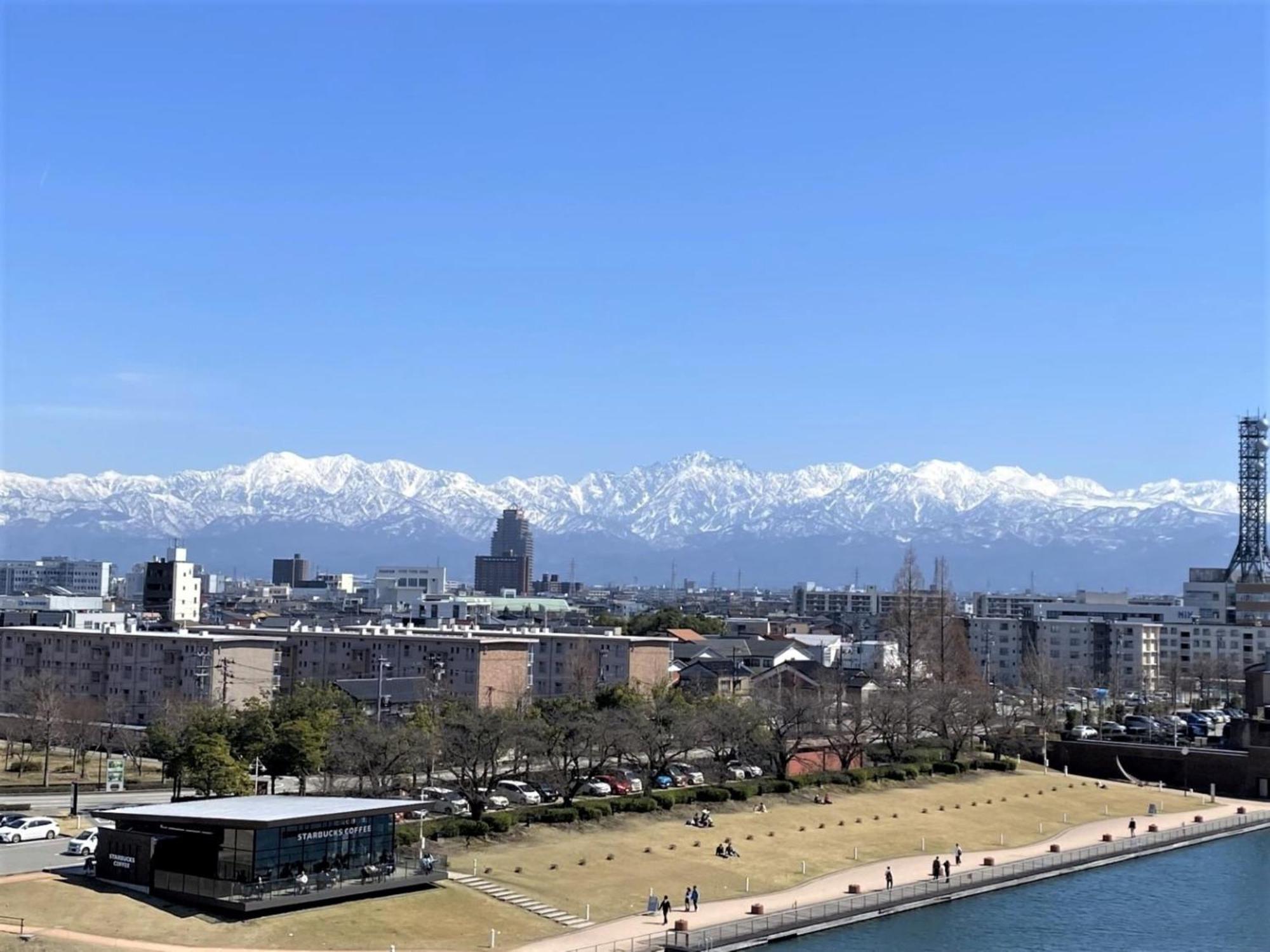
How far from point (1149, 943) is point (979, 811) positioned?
1626 centimetres

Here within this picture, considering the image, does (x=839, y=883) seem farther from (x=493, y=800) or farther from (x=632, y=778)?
(x=632, y=778)

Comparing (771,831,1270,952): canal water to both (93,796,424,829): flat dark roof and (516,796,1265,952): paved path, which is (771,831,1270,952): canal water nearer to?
(516,796,1265,952): paved path

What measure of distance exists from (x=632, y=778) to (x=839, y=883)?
47.1ft

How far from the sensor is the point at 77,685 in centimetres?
7269

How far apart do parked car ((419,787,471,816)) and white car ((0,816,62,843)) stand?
1047 centimetres

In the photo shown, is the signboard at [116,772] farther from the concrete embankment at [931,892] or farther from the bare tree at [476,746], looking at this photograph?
the concrete embankment at [931,892]

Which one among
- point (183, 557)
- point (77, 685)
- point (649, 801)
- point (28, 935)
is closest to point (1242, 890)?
point (649, 801)

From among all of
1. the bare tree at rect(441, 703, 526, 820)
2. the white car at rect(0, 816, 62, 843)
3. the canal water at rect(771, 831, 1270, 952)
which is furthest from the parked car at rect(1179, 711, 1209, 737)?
the white car at rect(0, 816, 62, 843)

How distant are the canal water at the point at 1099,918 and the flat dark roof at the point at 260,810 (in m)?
10.9

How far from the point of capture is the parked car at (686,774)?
53.5 m

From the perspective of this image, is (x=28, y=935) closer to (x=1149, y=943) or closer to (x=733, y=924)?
(x=733, y=924)

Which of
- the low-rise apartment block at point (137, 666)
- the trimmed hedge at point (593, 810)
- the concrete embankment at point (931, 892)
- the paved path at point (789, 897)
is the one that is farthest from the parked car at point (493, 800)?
the low-rise apartment block at point (137, 666)

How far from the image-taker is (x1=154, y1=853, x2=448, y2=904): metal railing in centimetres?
3139

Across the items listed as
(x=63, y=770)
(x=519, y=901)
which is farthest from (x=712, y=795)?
(x=63, y=770)
